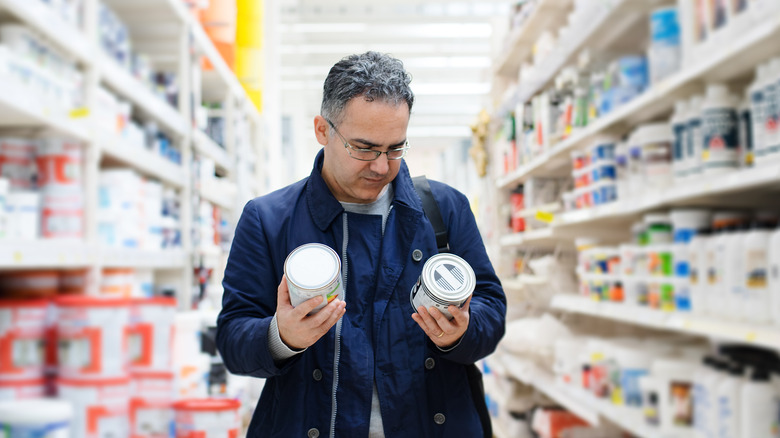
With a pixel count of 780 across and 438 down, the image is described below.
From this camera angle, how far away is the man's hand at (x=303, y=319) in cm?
124

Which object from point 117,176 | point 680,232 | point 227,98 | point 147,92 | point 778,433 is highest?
point 227,98

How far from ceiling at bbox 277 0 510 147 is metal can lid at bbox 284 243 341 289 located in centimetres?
451

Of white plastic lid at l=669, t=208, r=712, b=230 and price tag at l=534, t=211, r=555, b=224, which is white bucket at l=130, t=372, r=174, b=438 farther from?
price tag at l=534, t=211, r=555, b=224

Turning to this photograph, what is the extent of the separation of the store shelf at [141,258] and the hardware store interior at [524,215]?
1 cm

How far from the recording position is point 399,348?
146cm

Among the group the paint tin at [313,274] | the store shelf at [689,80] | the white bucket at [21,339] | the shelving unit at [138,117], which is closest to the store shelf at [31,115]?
the shelving unit at [138,117]

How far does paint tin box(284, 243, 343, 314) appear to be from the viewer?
1.24 metres

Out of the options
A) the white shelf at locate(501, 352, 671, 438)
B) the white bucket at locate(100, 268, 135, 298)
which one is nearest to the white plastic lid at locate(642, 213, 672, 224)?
the white shelf at locate(501, 352, 671, 438)

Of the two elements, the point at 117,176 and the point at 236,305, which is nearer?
the point at 236,305

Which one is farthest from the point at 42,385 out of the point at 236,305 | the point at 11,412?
the point at 236,305

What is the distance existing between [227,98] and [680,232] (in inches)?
116

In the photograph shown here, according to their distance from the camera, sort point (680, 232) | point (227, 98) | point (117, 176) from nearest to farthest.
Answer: point (680, 232) → point (117, 176) → point (227, 98)

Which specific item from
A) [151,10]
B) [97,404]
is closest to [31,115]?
[97,404]

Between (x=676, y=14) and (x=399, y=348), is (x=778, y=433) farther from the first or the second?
(x=676, y=14)
